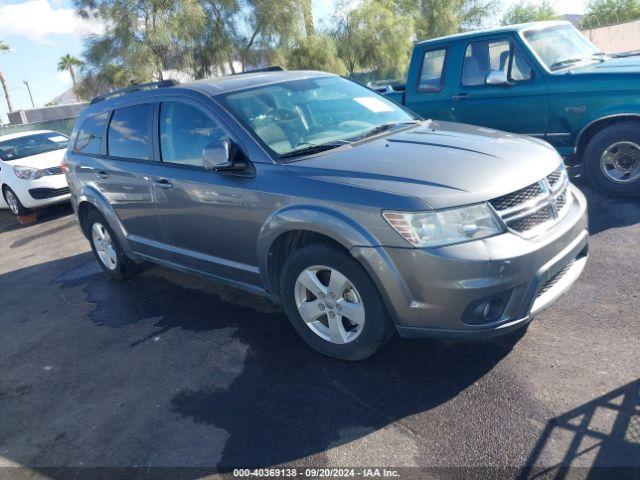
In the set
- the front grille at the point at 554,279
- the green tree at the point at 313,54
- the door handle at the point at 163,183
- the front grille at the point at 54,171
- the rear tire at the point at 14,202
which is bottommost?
the rear tire at the point at 14,202

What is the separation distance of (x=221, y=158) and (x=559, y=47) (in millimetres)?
4705

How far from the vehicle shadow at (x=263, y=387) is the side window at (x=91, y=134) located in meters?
1.85

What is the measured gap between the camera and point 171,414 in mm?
3291

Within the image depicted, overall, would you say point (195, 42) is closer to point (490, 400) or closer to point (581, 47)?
point (581, 47)

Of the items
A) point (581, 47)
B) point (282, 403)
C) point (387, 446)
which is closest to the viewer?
point (387, 446)

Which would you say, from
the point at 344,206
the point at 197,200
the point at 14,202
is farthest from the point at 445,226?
the point at 14,202

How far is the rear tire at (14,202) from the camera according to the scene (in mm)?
9948

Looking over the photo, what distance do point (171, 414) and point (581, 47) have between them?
6.16 metres

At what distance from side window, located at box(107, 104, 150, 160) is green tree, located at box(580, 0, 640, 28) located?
43111mm

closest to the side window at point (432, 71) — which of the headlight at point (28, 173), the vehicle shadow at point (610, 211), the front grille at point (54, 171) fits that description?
the vehicle shadow at point (610, 211)

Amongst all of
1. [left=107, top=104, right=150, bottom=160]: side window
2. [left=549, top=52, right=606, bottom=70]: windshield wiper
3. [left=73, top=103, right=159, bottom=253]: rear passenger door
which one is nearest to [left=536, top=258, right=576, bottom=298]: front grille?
[left=73, top=103, right=159, bottom=253]: rear passenger door

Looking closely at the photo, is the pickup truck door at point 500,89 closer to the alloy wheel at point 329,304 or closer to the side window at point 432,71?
the side window at point 432,71

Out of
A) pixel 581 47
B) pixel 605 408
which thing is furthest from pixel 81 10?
pixel 605 408

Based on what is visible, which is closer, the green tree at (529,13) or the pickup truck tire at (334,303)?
the pickup truck tire at (334,303)
